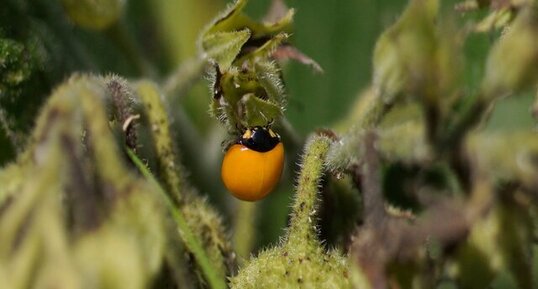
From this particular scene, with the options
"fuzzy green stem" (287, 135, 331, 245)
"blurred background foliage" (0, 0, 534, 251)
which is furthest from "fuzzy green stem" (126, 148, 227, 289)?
"blurred background foliage" (0, 0, 534, 251)

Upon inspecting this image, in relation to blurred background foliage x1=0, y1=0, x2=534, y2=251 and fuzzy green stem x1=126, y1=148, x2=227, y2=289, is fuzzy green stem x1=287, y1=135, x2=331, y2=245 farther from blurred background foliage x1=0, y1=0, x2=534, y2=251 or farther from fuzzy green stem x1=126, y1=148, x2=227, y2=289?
blurred background foliage x1=0, y1=0, x2=534, y2=251

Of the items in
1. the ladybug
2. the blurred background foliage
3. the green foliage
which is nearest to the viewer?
the green foliage

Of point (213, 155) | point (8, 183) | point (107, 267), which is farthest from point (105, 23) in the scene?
point (107, 267)

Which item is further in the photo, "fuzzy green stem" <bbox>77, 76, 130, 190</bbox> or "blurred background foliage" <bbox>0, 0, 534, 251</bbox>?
"blurred background foliage" <bbox>0, 0, 534, 251</bbox>

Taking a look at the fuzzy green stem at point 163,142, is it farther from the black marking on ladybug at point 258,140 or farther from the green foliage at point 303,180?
the black marking on ladybug at point 258,140

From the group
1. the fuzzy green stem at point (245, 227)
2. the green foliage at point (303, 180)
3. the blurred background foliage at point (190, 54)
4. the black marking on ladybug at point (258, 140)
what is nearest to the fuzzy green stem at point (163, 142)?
the green foliage at point (303, 180)

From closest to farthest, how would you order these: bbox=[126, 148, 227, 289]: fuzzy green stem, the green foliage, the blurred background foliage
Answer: the green foliage < bbox=[126, 148, 227, 289]: fuzzy green stem < the blurred background foliage

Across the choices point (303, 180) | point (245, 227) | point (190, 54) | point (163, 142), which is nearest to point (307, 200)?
point (303, 180)
